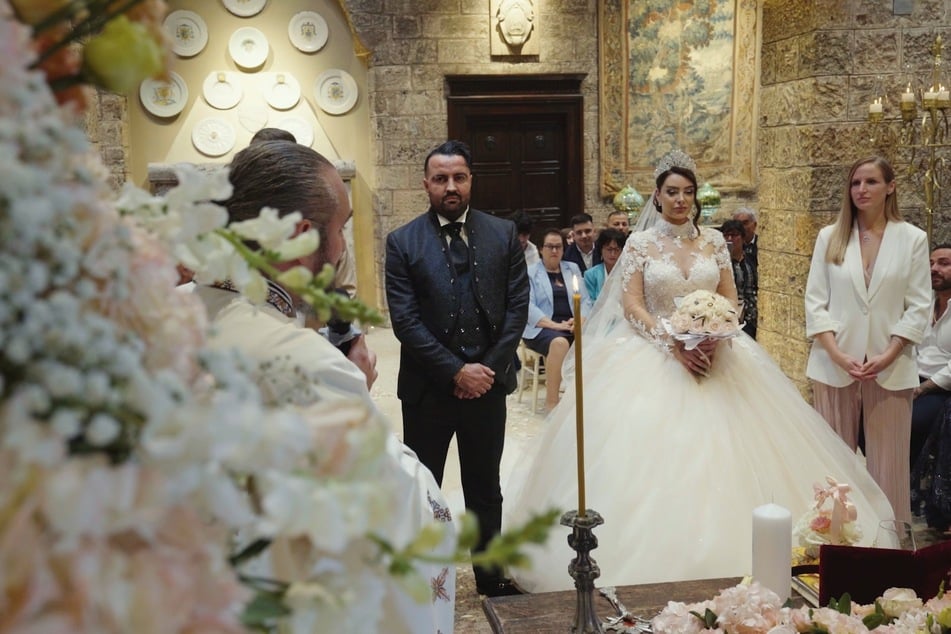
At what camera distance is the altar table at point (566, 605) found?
1.82m

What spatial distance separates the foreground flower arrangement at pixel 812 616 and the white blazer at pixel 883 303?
2.62m

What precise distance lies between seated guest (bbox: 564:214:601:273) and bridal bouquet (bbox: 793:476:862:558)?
4.55 meters

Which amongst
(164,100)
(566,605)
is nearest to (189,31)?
(164,100)

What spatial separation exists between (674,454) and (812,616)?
2.14m

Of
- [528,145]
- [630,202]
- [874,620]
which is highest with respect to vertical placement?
[528,145]

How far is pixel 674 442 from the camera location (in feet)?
11.6

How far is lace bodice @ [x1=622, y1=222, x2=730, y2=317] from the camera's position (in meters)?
3.93

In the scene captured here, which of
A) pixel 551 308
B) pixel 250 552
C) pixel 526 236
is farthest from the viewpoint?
pixel 526 236

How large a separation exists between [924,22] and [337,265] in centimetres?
466

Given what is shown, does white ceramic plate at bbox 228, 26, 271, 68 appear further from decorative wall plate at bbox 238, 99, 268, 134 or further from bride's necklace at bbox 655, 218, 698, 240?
bride's necklace at bbox 655, 218, 698, 240

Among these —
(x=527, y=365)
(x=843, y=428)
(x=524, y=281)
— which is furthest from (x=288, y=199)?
(x=527, y=365)

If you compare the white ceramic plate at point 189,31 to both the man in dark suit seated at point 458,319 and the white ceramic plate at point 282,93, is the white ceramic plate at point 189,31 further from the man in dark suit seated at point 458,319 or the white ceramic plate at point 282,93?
the man in dark suit seated at point 458,319

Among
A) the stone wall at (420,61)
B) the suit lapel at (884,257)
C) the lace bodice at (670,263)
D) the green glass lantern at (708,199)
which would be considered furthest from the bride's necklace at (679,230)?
the stone wall at (420,61)

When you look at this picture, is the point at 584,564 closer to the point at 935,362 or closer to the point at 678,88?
the point at 935,362
